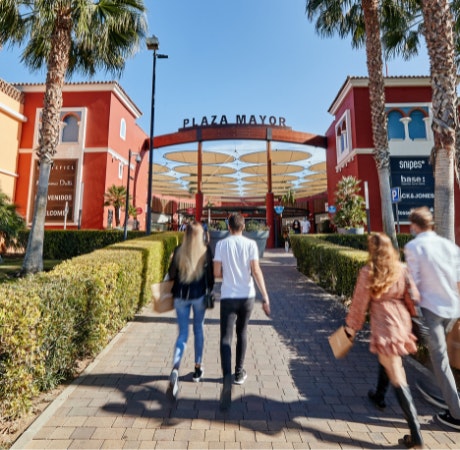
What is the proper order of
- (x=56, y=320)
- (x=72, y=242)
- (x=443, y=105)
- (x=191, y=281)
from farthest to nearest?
(x=72, y=242) < (x=443, y=105) < (x=191, y=281) < (x=56, y=320)

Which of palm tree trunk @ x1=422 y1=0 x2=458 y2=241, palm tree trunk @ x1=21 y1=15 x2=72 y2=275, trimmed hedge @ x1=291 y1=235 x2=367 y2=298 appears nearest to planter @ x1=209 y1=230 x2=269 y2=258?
trimmed hedge @ x1=291 y1=235 x2=367 y2=298

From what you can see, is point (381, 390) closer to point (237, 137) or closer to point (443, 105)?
point (443, 105)

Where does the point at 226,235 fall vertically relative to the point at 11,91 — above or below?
below

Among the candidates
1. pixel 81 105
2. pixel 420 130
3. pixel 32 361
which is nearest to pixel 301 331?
pixel 32 361

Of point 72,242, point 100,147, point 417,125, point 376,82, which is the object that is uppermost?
point 417,125

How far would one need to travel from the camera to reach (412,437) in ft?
7.31

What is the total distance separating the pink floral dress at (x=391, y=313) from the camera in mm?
2330

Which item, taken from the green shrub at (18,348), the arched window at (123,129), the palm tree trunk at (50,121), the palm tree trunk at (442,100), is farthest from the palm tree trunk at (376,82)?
the arched window at (123,129)

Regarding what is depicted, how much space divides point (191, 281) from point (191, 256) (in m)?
0.28

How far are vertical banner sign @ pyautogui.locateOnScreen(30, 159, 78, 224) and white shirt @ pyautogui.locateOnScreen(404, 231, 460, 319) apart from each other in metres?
19.0

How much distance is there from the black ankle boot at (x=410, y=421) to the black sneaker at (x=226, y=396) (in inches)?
58.2

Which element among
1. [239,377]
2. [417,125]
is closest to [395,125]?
[417,125]

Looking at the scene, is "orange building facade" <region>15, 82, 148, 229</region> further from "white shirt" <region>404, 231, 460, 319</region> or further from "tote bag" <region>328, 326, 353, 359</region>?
"white shirt" <region>404, 231, 460, 319</region>

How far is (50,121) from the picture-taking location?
28.8 ft
